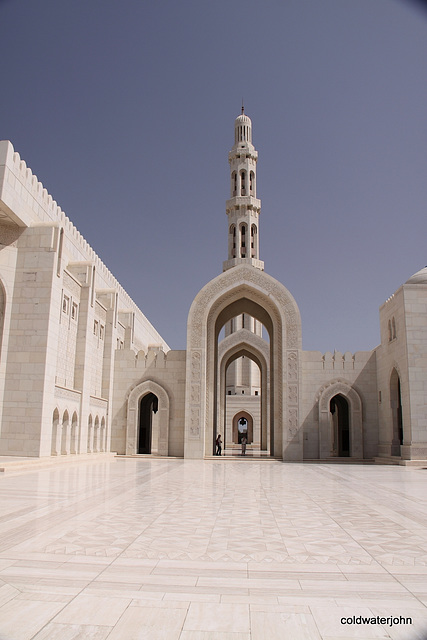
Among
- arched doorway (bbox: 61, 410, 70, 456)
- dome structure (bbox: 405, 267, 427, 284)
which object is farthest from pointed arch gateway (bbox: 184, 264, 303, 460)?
arched doorway (bbox: 61, 410, 70, 456)

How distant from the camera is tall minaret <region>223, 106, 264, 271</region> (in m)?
28.8

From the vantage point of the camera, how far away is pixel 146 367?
20.0 m

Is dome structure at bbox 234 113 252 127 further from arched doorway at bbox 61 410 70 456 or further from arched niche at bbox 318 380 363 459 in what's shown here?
arched doorway at bbox 61 410 70 456

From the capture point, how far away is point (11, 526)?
17.1ft

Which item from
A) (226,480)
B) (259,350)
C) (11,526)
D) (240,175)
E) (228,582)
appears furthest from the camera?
(240,175)

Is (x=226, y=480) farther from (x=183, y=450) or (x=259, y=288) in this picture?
(x=259, y=288)

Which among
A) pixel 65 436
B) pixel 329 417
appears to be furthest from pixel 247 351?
pixel 65 436

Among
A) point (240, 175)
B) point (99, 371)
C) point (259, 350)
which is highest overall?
point (240, 175)

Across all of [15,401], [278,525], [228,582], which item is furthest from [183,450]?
[228,582]

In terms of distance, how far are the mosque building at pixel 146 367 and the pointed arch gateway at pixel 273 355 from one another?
1.6 inches

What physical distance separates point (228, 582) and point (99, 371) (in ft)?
52.9

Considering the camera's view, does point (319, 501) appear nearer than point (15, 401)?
Yes

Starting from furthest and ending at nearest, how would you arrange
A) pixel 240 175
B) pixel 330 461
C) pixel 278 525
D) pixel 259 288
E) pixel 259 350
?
pixel 240 175, pixel 259 350, pixel 259 288, pixel 330 461, pixel 278 525

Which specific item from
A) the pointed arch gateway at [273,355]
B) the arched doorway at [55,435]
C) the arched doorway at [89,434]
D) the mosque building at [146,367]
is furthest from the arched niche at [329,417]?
the arched doorway at [55,435]
